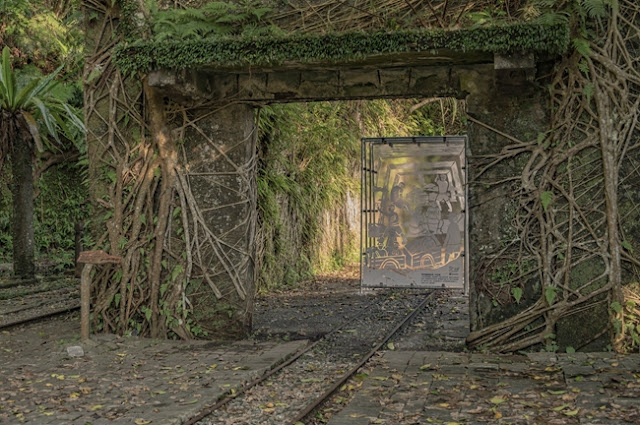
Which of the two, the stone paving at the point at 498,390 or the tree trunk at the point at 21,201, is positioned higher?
the tree trunk at the point at 21,201

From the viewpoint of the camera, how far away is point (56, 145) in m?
19.4

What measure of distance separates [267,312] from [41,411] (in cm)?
612

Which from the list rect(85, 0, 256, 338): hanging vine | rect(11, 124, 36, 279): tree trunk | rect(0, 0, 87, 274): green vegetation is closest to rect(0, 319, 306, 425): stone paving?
rect(85, 0, 256, 338): hanging vine

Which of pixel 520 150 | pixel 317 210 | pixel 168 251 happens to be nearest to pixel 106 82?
pixel 168 251

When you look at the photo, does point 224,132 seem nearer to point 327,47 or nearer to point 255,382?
point 327,47

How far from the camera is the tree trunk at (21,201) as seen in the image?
15.0 metres

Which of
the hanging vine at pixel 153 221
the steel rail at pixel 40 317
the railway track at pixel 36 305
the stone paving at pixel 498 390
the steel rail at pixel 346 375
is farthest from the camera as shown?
the railway track at pixel 36 305

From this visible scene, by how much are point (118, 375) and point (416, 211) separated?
22.3ft

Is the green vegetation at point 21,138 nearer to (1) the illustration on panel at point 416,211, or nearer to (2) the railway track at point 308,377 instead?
(1) the illustration on panel at point 416,211

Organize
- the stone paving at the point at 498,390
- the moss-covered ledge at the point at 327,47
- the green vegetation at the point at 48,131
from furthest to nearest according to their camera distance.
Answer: the green vegetation at the point at 48,131
the moss-covered ledge at the point at 327,47
the stone paving at the point at 498,390

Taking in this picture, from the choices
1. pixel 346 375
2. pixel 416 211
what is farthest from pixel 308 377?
pixel 416 211

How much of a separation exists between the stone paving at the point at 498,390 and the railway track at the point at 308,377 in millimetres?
361

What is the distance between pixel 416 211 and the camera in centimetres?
1310

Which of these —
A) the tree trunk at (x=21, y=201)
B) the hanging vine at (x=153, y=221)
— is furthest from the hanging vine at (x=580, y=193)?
the tree trunk at (x=21, y=201)
